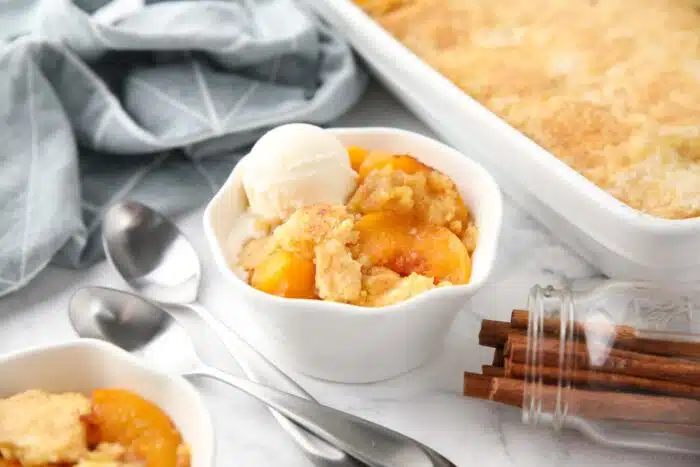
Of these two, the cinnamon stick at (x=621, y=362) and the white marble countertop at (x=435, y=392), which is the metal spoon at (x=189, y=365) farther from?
the cinnamon stick at (x=621, y=362)

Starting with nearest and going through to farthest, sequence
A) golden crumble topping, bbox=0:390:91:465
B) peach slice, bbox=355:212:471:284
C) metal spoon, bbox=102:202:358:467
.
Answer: golden crumble topping, bbox=0:390:91:465 → peach slice, bbox=355:212:471:284 → metal spoon, bbox=102:202:358:467

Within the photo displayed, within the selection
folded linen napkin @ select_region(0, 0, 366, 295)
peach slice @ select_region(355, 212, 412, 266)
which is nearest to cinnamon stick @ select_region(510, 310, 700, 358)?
peach slice @ select_region(355, 212, 412, 266)

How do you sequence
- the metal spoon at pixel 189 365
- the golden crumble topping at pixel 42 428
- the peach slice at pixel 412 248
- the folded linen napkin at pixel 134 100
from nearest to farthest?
the golden crumble topping at pixel 42 428 → the metal spoon at pixel 189 365 → the peach slice at pixel 412 248 → the folded linen napkin at pixel 134 100

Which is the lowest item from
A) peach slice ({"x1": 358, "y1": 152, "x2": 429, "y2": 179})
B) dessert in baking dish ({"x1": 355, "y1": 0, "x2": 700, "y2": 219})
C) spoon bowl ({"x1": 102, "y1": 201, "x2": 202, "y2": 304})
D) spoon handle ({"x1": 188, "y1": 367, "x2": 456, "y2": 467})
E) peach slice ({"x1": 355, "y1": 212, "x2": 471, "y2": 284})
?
spoon bowl ({"x1": 102, "y1": 201, "x2": 202, "y2": 304})

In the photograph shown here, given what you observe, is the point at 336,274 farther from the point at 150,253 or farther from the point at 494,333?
the point at 150,253

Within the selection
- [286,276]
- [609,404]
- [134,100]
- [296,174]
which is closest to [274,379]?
[286,276]

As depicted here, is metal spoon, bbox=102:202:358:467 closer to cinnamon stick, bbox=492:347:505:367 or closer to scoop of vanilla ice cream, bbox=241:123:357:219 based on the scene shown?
scoop of vanilla ice cream, bbox=241:123:357:219

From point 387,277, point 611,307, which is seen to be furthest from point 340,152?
point 611,307

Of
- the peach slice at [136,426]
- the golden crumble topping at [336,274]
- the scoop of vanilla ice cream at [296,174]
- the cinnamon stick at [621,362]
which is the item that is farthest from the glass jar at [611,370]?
the peach slice at [136,426]
